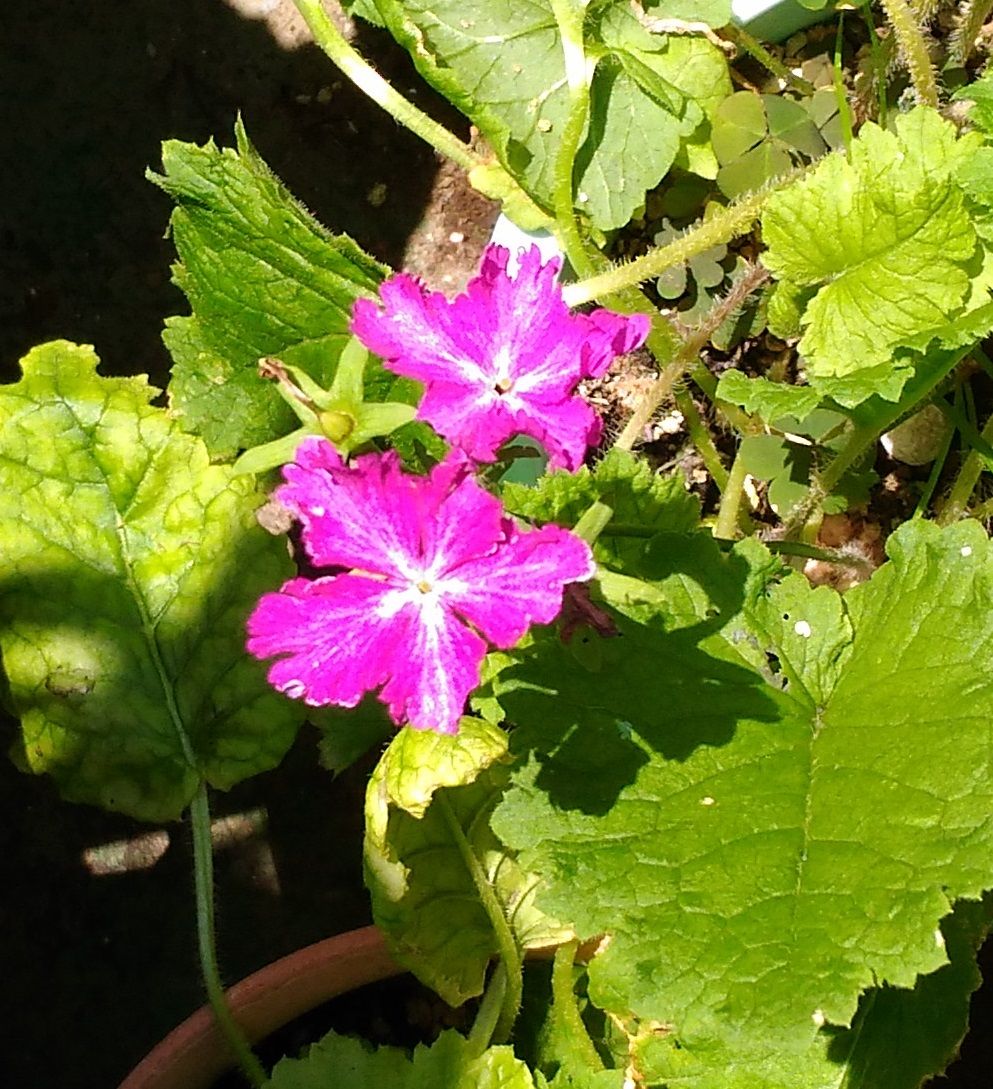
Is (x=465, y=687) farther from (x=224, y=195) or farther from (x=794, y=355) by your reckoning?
(x=794, y=355)

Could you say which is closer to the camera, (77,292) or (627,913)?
(627,913)

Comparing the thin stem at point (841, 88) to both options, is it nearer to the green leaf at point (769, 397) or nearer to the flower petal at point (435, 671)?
the green leaf at point (769, 397)

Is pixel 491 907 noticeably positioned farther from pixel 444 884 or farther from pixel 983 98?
pixel 983 98

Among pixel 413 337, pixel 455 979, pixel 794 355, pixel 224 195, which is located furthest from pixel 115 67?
pixel 455 979

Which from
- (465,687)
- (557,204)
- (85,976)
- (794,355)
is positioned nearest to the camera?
(465,687)

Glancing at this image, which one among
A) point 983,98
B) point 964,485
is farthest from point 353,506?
point 964,485

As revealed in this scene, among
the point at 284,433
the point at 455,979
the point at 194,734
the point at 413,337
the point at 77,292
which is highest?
the point at 413,337

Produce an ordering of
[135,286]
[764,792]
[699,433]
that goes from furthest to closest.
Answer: [135,286] → [699,433] → [764,792]
